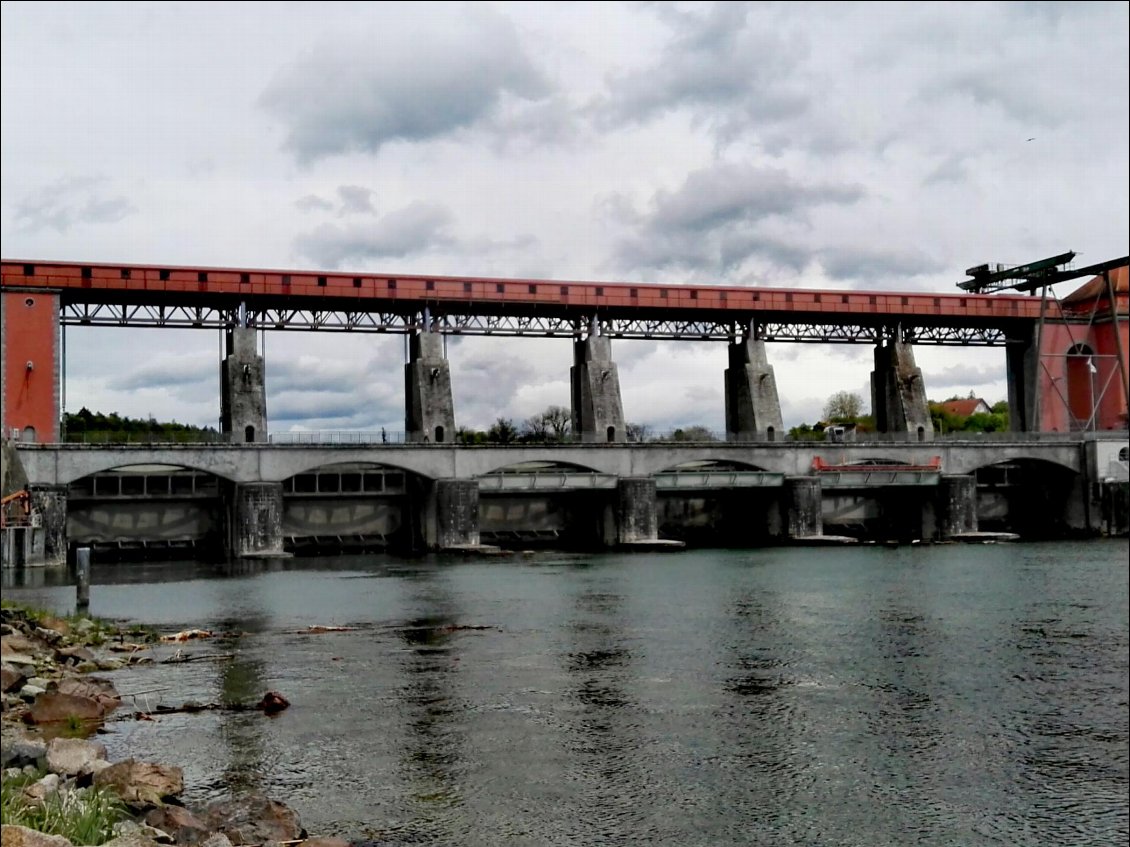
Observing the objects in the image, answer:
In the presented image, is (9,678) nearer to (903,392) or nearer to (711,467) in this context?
(711,467)

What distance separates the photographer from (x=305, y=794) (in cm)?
1140

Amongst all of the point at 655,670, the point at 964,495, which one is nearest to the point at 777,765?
the point at 655,670

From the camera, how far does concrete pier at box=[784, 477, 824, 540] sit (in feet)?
188

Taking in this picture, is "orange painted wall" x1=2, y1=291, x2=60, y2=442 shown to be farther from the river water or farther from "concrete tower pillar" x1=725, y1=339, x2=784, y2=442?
"concrete tower pillar" x1=725, y1=339, x2=784, y2=442

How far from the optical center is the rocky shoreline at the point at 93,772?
28.9 ft

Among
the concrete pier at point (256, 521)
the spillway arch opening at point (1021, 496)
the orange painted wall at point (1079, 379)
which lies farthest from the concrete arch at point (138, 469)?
the orange painted wall at point (1079, 379)

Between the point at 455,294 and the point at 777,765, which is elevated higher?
the point at 455,294

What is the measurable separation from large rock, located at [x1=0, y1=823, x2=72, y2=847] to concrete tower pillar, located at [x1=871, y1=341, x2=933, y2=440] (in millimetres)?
59491

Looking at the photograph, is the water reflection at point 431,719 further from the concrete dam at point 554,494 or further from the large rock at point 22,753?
the concrete dam at point 554,494

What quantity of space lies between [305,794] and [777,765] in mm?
5210

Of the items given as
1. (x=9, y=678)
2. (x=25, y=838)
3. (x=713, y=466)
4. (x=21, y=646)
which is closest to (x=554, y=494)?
(x=713, y=466)

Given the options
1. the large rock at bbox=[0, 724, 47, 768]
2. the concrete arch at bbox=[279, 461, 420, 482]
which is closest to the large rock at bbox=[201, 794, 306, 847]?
the large rock at bbox=[0, 724, 47, 768]

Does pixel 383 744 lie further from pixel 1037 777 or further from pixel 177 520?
pixel 177 520

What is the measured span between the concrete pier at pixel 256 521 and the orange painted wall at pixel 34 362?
28.1 ft
